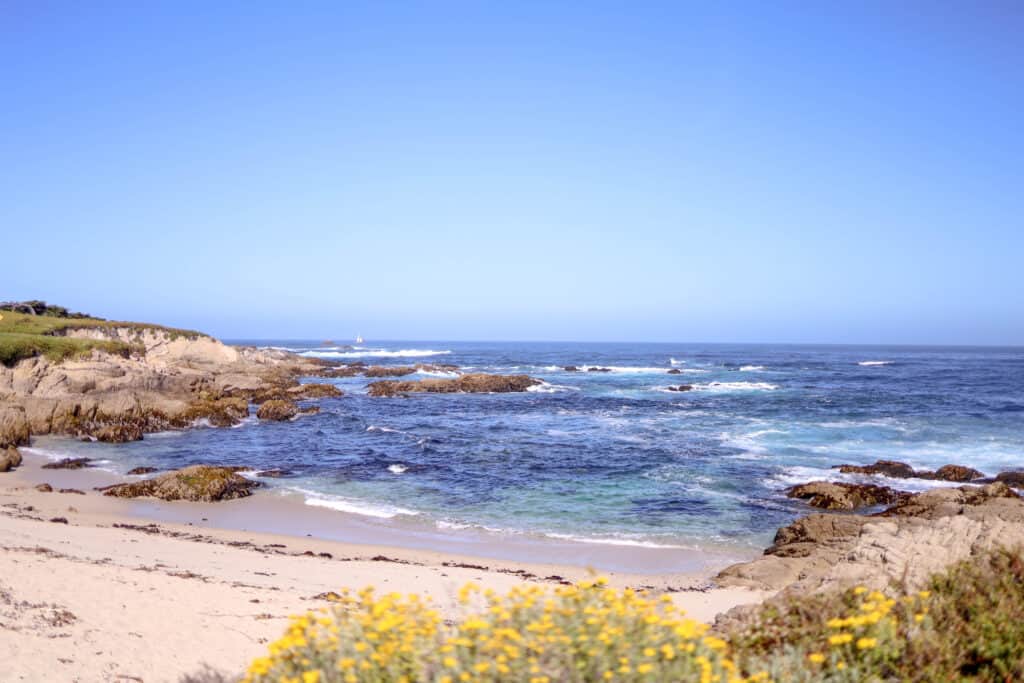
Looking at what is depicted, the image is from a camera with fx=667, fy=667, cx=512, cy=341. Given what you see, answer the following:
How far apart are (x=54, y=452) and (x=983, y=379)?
65689mm

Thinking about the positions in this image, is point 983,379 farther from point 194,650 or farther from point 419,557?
point 194,650

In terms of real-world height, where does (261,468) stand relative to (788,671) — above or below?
below

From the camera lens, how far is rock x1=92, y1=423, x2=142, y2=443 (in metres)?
26.7

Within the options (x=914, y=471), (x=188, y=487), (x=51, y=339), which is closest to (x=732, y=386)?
(x=914, y=471)

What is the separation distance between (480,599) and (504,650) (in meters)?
6.88

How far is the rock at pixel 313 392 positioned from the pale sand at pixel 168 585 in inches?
1114

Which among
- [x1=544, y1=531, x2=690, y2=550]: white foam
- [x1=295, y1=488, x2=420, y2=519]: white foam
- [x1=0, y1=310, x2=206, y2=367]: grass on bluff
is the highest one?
[x1=0, y1=310, x2=206, y2=367]: grass on bluff

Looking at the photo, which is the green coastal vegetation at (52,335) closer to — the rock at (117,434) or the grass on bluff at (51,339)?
the grass on bluff at (51,339)

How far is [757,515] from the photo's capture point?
16.5m

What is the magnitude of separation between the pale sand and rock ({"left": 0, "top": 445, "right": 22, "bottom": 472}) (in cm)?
478

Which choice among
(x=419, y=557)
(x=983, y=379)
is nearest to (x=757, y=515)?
(x=419, y=557)

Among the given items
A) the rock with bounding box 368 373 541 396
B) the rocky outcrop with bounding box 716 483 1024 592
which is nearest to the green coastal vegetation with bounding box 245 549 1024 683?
the rocky outcrop with bounding box 716 483 1024 592

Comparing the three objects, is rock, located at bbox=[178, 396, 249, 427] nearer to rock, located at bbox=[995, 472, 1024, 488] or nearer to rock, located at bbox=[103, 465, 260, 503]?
rock, located at bbox=[103, 465, 260, 503]

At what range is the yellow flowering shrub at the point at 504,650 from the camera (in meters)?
3.78
